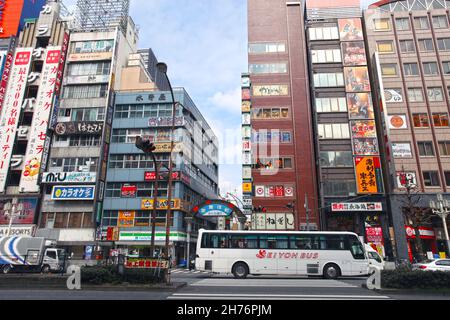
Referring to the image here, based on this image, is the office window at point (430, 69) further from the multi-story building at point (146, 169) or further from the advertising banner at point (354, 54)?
the multi-story building at point (146, 169)

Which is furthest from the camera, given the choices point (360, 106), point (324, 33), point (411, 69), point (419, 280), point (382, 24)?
point (324, 33)

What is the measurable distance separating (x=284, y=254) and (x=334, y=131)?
24671 millimetres

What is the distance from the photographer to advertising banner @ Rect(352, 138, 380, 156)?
3843 centimetres

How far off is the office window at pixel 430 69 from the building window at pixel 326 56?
35.0 feet

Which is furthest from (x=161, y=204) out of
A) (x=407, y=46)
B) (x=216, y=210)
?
(x=407, y=46)

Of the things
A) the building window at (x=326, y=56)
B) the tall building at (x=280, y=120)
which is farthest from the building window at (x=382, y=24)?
the tall building at (x=280, y=120)

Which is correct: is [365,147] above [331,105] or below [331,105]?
below

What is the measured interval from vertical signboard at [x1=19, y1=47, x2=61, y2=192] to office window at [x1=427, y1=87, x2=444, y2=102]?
50522 mm

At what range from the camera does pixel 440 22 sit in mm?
41562

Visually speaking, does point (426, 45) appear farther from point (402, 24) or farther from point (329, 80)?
point (329, 80)

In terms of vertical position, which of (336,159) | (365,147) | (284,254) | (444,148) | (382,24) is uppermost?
(382,24)
